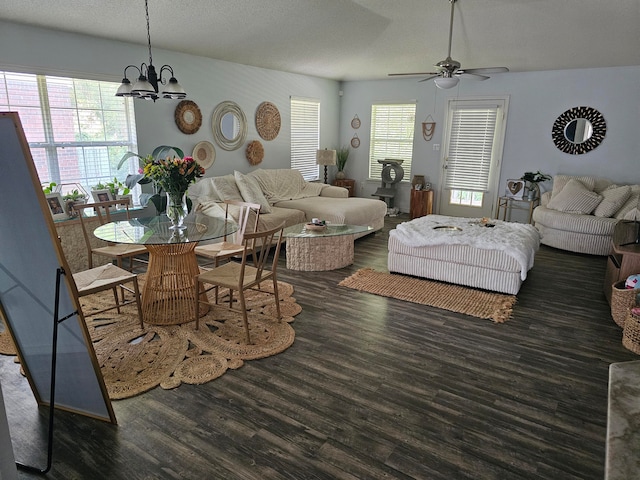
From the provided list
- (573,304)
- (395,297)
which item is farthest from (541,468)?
(573,304)

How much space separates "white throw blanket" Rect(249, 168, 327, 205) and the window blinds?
248cm

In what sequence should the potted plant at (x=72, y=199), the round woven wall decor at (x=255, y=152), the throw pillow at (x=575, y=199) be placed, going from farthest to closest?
the round woven wall decor at (x=255, y=152) < the throw pillow at (x=575, y=199) < the potted plant at (x=72, y=199)

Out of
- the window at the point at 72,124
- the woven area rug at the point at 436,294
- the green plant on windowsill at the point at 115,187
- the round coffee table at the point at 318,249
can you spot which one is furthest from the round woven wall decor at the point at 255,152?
the woven area rug at the point at 436,294

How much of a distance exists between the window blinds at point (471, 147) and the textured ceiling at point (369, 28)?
3.09ft

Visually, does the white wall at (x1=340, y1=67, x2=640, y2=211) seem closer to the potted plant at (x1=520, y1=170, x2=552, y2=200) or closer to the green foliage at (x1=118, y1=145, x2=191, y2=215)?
the potted plant at (x1=520, y1=170, x2=552, y2=200)

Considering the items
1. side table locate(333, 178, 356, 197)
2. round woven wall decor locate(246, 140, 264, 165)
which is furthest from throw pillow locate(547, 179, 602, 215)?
round woven wall decor locate(246, 140, 264, 165)

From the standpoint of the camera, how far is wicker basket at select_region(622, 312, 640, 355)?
10.1ft

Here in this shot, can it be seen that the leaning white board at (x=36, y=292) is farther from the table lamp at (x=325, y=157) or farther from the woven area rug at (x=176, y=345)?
the table lamp at (x=325, y=157)

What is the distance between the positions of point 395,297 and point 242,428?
85.4 inches

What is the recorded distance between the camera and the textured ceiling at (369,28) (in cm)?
410

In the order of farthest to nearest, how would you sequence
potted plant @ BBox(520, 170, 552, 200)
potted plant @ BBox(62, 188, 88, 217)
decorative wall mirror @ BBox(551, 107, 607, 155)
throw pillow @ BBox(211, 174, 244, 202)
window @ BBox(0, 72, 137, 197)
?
potted plant @ BBox(520, 170, 552, 200) < decorative wall mirror @ BBox(551, 107, 607, 155) < throw pillow @ BBox(211, 174, 244, 202) < potted plant @ BBox(62, 188, 88, 217) < window @ BBox(0, 72, 137, 197)

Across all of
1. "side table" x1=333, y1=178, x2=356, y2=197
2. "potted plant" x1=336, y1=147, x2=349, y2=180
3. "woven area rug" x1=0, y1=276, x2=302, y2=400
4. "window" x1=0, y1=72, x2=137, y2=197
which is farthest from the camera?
"potted plant" x1=336, y1=147, x2=349, y2=180

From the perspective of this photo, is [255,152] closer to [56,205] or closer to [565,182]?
[56,205]

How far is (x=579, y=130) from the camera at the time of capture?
20.8ft
